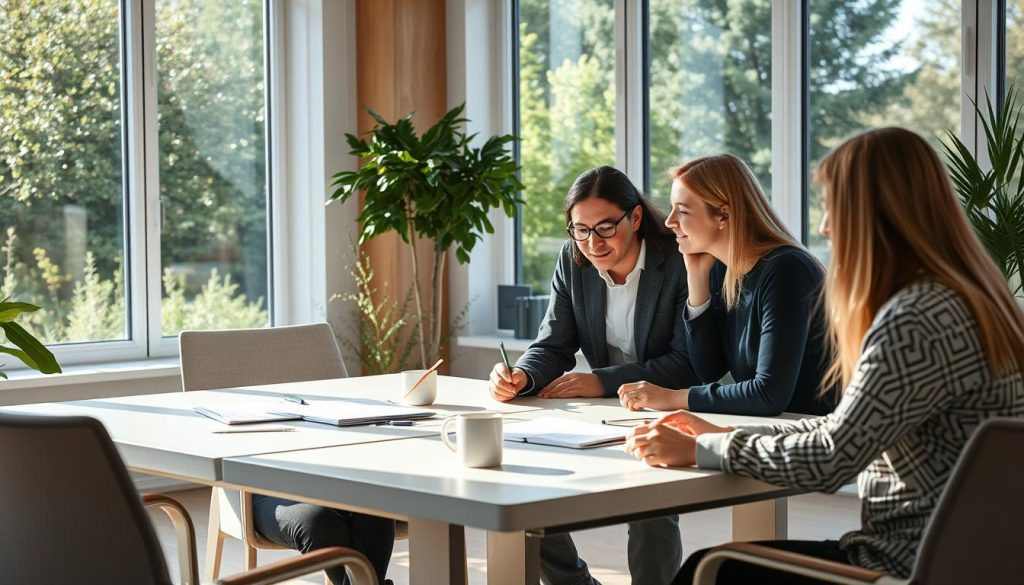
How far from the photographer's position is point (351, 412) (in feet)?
8.38

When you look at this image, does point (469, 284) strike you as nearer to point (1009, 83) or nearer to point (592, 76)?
point (592, 76)

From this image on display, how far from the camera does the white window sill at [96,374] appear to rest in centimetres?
468

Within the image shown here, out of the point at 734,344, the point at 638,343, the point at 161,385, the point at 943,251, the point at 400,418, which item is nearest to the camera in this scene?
the point at 943,251

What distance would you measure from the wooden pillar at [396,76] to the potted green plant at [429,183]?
48cm

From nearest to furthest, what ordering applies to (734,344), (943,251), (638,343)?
(943,251)
(734,344)
(638,343)

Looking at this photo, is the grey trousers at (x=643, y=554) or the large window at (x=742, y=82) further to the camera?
the large window at (x=742, y=82)

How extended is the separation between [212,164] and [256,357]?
7.69ft

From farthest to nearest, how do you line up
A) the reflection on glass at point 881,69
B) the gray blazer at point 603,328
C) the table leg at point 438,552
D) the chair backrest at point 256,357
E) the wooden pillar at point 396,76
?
the wooden pillar at point 396,76
the reflection on glass at point 881,69
the chair backrest at point 256,357
the gray blazer at point 603,328
the table leg at point 438,552

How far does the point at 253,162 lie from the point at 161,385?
1167 millimetres

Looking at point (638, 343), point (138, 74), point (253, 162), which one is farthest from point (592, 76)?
point (638, 343)

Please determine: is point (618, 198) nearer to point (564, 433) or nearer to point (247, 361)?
point (564, 433)

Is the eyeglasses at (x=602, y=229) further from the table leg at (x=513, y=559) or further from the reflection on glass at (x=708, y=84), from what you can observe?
the reflection on glass at (x=708, y=84)

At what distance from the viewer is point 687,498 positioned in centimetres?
185

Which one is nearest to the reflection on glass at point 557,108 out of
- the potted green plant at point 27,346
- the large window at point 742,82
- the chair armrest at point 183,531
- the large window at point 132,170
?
the large window at point 742,82
